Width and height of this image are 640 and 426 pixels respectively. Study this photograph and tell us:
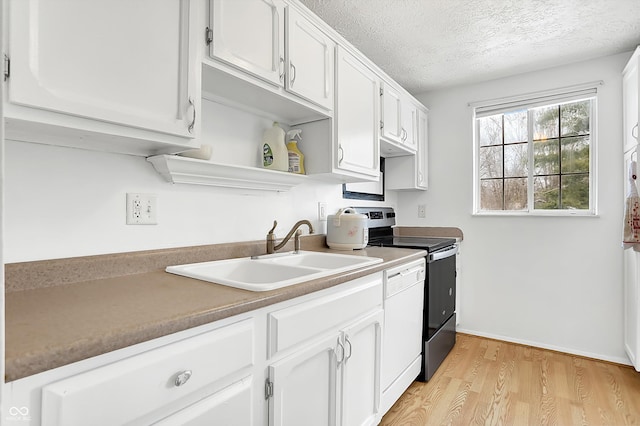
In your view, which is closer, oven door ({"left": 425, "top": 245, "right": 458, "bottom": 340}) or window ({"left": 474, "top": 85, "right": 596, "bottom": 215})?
oven door ({"left": 425, "top": 245, "right": 458, "bottom": 340})

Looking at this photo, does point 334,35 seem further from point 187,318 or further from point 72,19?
point 187,318

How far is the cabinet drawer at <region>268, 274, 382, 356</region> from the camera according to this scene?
1025 mm

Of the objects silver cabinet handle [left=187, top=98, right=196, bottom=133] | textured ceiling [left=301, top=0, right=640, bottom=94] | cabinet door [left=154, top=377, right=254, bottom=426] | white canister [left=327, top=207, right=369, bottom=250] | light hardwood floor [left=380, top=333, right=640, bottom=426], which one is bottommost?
light hardwood floor [left=380, top=333, right=640, bottom=426]

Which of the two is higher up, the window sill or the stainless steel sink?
the window sill

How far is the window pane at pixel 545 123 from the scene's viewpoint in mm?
2803

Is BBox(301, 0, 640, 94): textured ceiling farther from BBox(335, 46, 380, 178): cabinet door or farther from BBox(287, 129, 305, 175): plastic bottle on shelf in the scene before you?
BBox(287, 129, 305, 175): plastic bottle on shelf

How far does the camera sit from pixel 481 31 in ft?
7.07

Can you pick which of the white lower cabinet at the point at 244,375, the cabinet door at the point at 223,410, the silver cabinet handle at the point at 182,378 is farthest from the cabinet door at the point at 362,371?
the silver cabinet handle at the point at 182,378

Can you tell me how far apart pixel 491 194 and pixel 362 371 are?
2266mm

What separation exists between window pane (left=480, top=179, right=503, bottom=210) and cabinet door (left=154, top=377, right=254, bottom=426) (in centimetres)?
281

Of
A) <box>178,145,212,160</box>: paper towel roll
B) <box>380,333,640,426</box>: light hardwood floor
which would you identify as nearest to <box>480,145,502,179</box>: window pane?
<box>380,333,640,426</box>: light hardwood floor

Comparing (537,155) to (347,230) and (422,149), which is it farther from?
(347,230)

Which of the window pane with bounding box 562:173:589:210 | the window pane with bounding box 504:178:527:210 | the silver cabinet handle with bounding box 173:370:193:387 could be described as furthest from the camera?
the window pane with bounding box 504:178:527:210

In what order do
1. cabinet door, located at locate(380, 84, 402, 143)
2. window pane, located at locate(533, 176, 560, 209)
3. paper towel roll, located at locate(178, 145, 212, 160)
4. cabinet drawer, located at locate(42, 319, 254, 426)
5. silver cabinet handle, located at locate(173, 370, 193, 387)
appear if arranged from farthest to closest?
window pane, located at locate(533, 176, 560, 209), cabinet door, located at locate(380, 84, 402, 143), paper towel roll, located at locate(178, 145, 212, 160), silver cabinet handle, located at locate(173, 370, 193, 387), cabinet drawer, located at locate(42, 319, 254, 426)
